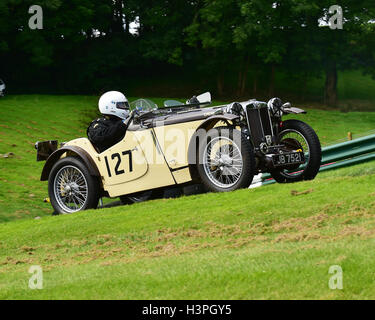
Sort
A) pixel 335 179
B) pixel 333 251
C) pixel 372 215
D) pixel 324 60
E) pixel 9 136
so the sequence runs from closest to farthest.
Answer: pixel 333 251 < pixel 372 215 < pixel 335 179 < pixel 9 136 < pixel 324 60

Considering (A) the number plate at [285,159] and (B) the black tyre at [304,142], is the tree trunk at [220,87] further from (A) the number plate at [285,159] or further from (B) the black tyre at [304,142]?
(A) the number plate at [285,159]

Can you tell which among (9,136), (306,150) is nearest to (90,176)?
(306,150)

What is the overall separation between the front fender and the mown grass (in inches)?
99.3

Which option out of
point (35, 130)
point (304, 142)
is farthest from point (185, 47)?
Answer: point (304, 142)

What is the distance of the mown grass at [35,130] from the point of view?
52.3ft

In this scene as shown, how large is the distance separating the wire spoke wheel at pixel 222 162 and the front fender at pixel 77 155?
2.02 metres

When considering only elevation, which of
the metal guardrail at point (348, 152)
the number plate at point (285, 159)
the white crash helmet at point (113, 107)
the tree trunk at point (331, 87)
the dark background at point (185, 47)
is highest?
the dark background at point (185, 47)

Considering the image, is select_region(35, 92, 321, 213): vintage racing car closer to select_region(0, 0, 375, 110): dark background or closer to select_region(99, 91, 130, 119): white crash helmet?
select_region(99, 91, 130, 119): white crash helmet

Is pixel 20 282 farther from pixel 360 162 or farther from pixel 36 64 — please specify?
pixel 36 64

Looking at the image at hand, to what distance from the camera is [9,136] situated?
24562mm

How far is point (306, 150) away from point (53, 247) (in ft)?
13.1

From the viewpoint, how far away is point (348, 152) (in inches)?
588

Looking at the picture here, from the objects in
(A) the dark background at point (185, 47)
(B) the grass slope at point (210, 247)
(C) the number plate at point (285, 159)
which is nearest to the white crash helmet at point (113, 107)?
(B) the grass slope at point (210, 247)

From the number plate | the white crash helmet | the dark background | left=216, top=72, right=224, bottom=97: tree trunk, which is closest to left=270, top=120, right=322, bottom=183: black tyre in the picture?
the number plate
